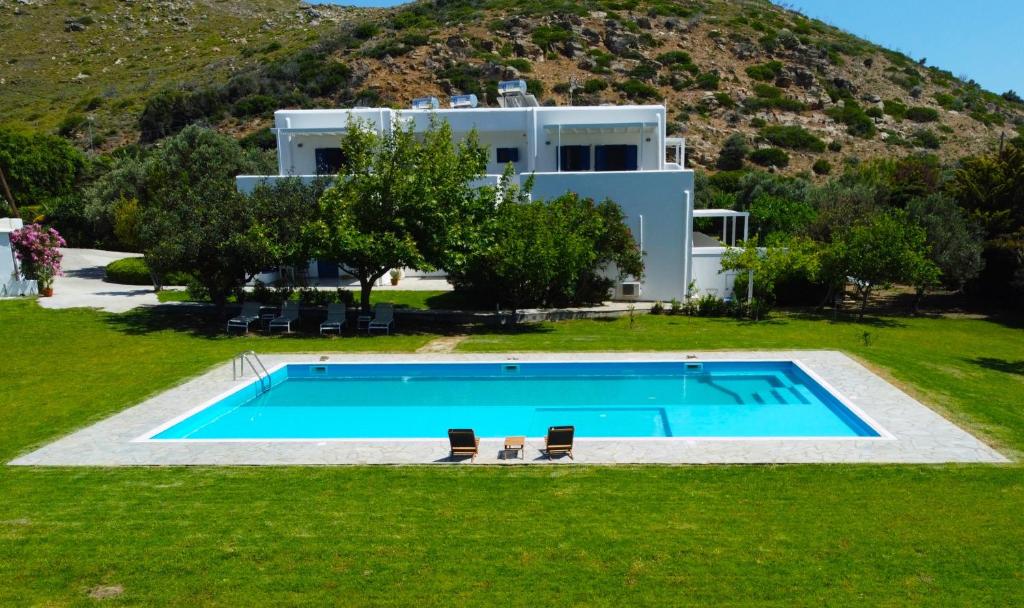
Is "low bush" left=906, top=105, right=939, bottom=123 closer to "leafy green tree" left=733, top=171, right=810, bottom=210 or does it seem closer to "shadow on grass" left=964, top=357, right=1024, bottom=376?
"leafy green tree" left=733, top=171, right=810, bottom=210

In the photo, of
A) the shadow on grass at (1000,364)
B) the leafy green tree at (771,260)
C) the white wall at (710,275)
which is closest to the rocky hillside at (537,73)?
the white wall at (710,275)

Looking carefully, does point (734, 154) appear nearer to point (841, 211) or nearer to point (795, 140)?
point (795, 140)

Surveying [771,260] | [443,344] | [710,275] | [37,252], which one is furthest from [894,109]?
[37,252]

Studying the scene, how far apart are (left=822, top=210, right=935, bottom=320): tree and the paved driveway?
979 inches

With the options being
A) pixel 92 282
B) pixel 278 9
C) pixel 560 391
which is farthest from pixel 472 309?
pixel 278 9

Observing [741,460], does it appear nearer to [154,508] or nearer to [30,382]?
[154,508]

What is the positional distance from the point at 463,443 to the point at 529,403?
203 inches

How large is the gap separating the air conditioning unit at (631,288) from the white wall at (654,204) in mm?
731

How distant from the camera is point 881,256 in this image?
24844 millimetres

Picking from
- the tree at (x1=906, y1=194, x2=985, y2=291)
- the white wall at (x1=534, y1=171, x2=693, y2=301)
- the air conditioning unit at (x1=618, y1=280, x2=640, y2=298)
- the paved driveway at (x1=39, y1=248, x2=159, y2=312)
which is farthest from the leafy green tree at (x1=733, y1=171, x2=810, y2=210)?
the paved driveway at (x1=39, y1=248, x2=159, y2=312)

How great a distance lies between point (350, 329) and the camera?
2439cm

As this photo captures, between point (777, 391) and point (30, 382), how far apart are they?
1804 centimetres

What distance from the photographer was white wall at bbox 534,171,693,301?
28.7 m

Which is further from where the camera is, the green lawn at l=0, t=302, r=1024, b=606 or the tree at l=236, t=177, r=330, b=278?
the tree at l=236, t=177, r=330, b=278
